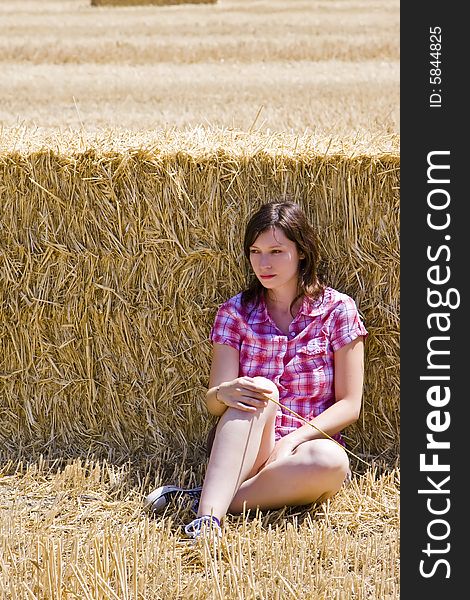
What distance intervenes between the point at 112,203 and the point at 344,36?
28.2ft

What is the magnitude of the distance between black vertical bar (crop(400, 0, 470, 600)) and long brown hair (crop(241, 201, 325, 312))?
11.0 inches

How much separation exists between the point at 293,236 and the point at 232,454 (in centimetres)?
71

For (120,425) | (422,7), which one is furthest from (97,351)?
(422,7)

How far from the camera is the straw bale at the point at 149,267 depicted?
3.23m

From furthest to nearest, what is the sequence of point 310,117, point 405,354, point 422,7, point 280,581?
1. point 310,117
2. point 422,7
3. point 405,354
4. point 280,581

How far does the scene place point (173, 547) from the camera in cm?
256

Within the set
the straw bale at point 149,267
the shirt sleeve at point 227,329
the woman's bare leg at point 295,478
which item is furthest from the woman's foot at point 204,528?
the straw bale at point 149,267

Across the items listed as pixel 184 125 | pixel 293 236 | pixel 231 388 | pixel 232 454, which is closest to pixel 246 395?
pixel 231 388

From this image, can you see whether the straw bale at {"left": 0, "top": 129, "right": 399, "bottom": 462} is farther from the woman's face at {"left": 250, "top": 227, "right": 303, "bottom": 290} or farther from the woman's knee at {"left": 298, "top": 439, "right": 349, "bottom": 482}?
the woman's knee at {"left": 298, "top": 439, "right": 349, "bottom": 482}

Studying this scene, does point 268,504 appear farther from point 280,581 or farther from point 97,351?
point 97,351

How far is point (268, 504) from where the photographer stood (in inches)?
110

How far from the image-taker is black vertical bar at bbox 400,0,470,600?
2.56 m

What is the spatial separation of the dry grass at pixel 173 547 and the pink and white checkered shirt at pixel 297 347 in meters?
0.29

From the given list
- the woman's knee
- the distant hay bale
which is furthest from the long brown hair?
the distant hay bale
